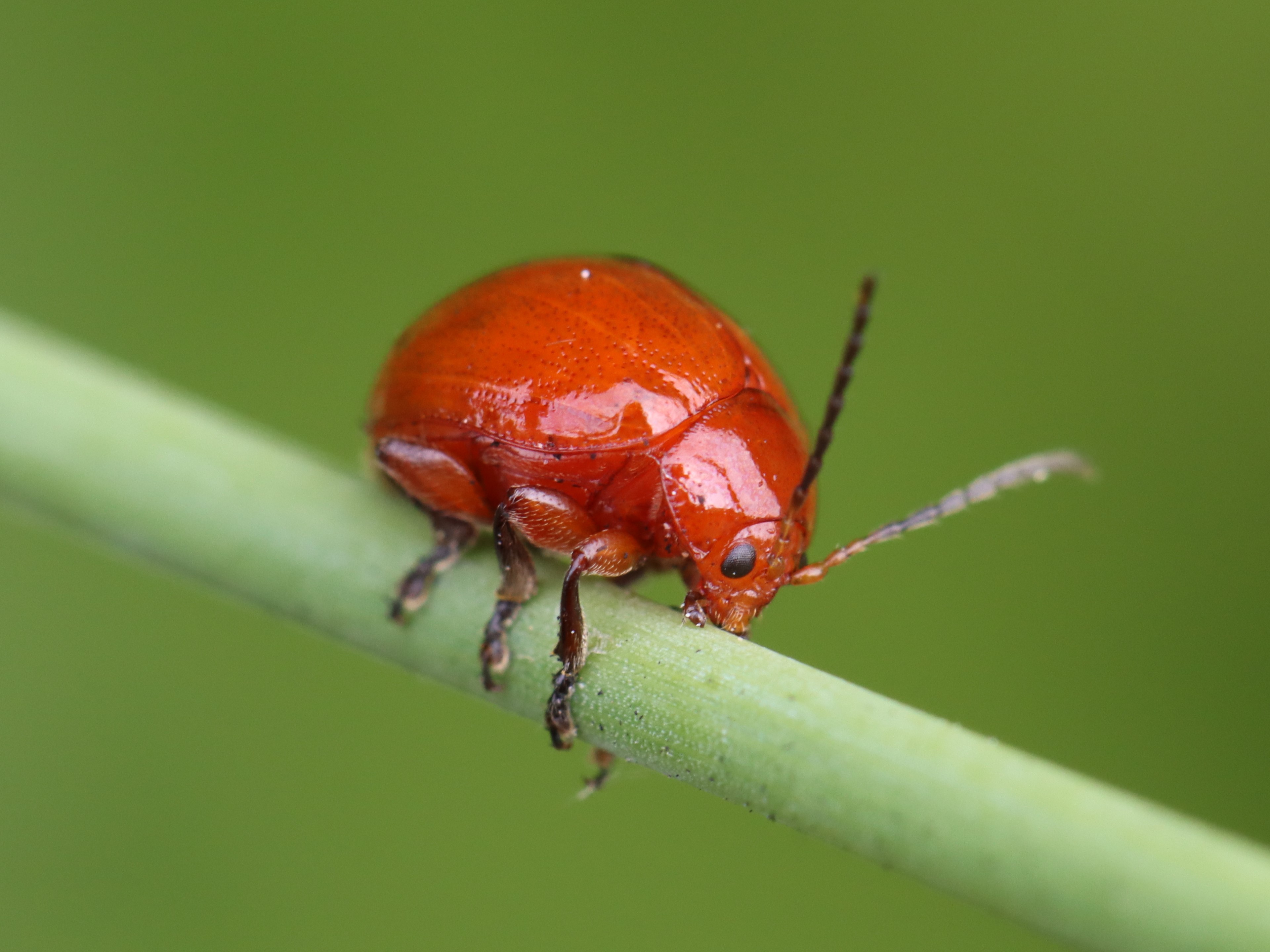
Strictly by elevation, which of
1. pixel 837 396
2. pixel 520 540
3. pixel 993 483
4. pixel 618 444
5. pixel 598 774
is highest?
pixel 837 396

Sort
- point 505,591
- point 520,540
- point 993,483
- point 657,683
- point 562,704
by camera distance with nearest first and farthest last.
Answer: point 657,683 → point 562,704 → point 505,591 → point 520,540 → point 993,483

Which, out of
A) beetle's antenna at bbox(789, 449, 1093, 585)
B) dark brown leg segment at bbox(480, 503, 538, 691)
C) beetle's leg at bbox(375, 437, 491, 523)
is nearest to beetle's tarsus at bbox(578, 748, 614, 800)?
dark brown leg segment at bbox(480, 503, 538, 691)

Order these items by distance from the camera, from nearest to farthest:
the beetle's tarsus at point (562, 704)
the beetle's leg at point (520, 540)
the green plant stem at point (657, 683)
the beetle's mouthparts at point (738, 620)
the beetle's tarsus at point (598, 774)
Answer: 1. the green plant stem at point (657, 683)
2. the beetle's tarsus at point (562, 704)
3. the beetle's leg at point (520, 540)
4. the beetle's mouthparts at point (738, 620)
5. the beetle's tarsus at point (598, 774)

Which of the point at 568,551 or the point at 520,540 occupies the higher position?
the point at 520,540

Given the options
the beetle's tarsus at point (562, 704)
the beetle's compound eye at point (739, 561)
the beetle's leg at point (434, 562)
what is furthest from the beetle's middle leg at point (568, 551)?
the beetle's compound eye at point (739, 561)

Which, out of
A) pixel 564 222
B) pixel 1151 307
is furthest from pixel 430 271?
pixel 1151 307

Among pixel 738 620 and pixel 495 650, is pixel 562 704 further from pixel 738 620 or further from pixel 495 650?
pixel 738 620

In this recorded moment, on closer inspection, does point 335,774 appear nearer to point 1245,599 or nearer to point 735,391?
point 735,391

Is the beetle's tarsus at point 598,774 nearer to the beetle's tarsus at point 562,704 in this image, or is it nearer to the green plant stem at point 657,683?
the green plant stem at point 657,683

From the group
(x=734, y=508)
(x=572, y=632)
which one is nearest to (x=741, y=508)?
(x=734, y=508)
